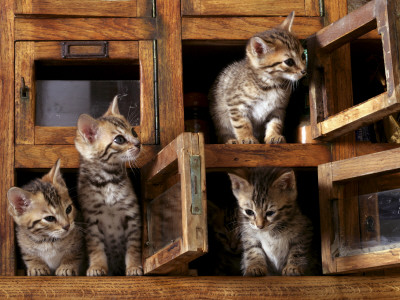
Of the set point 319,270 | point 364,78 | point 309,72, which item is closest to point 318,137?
point 309,72

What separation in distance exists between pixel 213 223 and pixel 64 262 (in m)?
0.86

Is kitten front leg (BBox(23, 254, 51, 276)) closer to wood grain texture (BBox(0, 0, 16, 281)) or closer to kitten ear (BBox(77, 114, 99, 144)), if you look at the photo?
wood grain texture (BBox(0, 0, 16, 281))

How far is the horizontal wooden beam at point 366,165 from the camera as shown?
243 cm

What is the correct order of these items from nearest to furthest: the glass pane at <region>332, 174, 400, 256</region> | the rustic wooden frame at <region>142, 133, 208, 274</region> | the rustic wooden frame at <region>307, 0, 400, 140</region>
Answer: the rustic wooden frame at <region>142, 133, 208, 274</region>, the rustic wooden frame at <region>307, 0, 400, 140</region>, the glass pane at <region>332, 174, 400, 256</region>

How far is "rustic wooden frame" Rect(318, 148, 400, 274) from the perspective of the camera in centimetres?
242

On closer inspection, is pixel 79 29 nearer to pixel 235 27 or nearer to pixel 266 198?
pixel 235 27

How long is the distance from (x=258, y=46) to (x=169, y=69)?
0.45m

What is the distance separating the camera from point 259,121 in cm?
321

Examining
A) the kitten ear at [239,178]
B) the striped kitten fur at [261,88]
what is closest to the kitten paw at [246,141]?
the striped kitten fur at [261,88]

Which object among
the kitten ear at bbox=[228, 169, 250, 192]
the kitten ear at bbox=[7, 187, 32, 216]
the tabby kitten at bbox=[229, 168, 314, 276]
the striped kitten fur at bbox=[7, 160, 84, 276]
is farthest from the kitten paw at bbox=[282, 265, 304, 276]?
the kitten ear at bbox=[7, 187, 32, 216]

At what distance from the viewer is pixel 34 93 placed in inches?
112

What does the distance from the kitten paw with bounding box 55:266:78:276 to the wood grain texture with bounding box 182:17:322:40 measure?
1089mm

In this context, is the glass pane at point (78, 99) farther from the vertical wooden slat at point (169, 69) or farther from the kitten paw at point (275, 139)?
the kitten paw at point (275, 139)

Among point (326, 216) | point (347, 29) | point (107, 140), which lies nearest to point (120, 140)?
point (107, 140)
